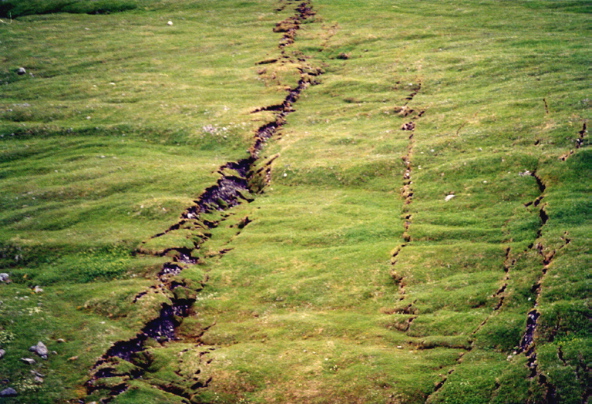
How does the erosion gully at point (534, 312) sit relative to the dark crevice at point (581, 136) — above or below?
below

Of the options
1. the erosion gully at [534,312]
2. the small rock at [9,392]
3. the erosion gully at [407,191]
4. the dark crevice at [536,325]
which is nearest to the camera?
the dark crevice at [536,325]

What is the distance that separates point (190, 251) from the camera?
40562 millimetres

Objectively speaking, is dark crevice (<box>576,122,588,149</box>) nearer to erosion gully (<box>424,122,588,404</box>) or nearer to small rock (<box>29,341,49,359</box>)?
erosion gully (<box>424,122,588,404</box>)

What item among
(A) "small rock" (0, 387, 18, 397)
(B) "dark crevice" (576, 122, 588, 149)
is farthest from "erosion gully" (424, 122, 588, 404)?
(A) "small rock" (0, 387, 18, 397)

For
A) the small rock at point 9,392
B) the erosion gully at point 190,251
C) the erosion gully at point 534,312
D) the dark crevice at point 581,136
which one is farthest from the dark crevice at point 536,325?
the small rock at point 9,392

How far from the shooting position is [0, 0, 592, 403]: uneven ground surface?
92.5ft

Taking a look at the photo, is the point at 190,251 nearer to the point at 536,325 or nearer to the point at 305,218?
the point at 305,218

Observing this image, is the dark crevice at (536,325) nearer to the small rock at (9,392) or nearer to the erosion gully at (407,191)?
the erosion gully at (407,191)

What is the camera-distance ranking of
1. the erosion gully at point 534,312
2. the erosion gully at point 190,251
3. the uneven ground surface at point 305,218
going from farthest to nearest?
the erosion gully at point 190,251 → the uneven ground surface at point 305,218 → the erosion gully at point 534,312

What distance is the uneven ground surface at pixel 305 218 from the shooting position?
2820cm

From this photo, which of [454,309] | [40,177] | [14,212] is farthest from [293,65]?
[454,309]

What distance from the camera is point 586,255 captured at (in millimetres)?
32031

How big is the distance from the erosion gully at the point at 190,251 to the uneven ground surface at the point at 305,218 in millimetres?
169

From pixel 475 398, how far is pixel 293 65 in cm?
5684
